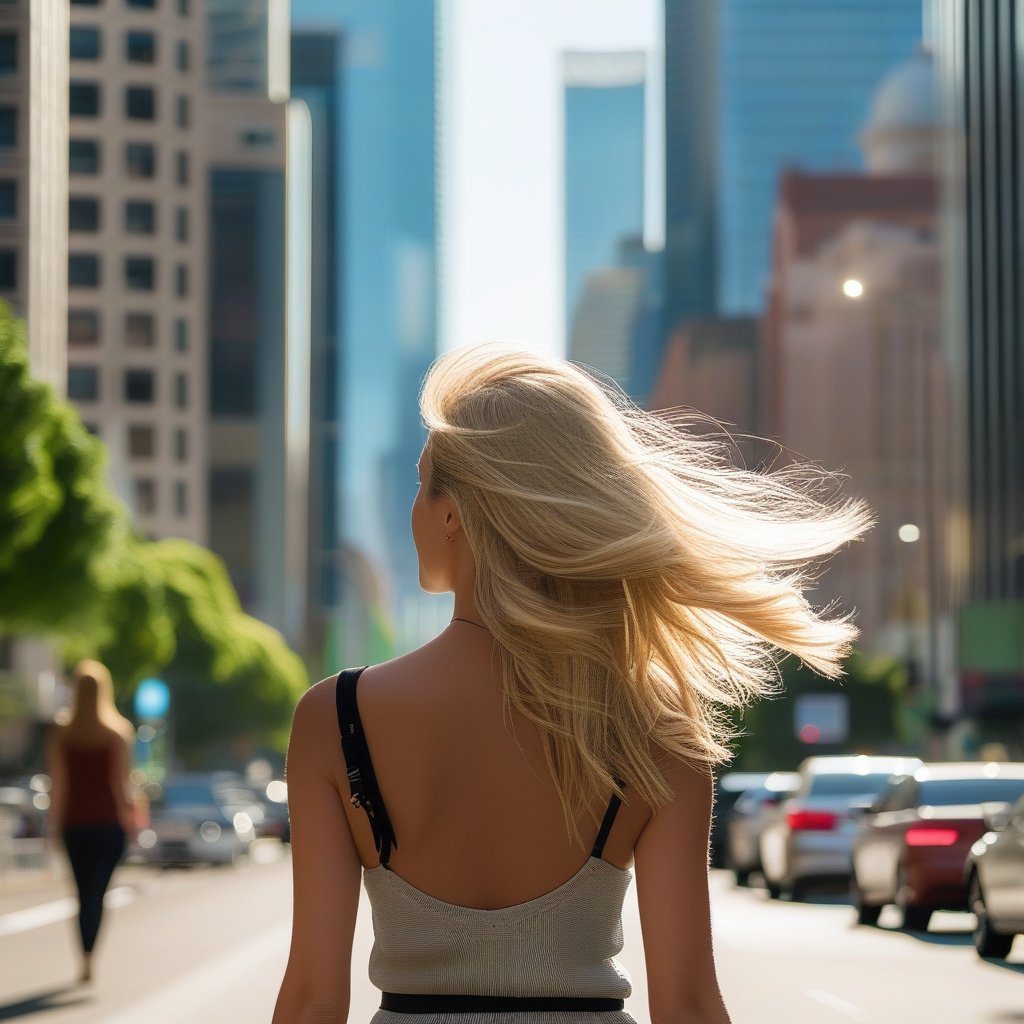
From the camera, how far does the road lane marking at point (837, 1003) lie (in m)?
12.3

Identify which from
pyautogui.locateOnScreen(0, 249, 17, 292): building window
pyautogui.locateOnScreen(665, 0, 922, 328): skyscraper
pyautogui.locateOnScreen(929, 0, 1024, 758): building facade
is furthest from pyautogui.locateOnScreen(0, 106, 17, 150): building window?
pyautogui.locateOnScreen(665, 0, 922, 328): skyscraper

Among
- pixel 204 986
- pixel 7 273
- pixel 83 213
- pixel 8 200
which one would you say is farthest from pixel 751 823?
pixel 83 213

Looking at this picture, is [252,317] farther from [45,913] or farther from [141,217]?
[45,913]

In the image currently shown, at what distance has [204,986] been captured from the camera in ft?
47.1

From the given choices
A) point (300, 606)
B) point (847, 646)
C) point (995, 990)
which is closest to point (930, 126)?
point (300, 606)

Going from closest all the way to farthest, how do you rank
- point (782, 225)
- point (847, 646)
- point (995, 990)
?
1. point (847, 646)
2. point (995, 990)
3. point (782, 225)

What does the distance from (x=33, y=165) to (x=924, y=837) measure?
66993mm

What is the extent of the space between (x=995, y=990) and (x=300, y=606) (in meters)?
167

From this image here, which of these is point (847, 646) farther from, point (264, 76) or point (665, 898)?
point (264, 76)

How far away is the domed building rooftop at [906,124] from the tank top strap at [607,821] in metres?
153

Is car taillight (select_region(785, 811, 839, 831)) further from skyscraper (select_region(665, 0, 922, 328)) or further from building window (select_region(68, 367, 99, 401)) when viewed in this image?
skyscraper (select_region(665, 0, 922, 328))

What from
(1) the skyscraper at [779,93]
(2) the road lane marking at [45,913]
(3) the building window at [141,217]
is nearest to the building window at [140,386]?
(3) the building window at [141,217]

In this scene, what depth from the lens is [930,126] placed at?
15825 centimetres

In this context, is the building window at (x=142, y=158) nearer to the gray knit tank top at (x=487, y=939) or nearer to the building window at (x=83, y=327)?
Answer: the building window at (x=83, y=327)
